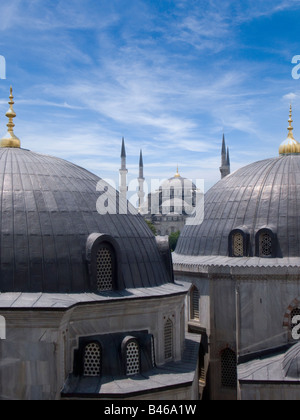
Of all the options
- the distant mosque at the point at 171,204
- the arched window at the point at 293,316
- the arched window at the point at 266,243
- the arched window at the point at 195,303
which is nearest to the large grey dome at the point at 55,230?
the arched window at the point at 195,303

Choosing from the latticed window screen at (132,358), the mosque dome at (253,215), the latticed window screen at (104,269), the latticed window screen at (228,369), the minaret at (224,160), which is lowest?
the latticed window screen at (228,369)

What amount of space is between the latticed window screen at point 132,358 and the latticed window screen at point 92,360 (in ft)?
2.90

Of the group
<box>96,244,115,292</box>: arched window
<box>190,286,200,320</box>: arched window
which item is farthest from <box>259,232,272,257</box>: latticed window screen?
<box>96,244,115,292</box>: arched window

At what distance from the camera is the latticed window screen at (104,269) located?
16.3 metres

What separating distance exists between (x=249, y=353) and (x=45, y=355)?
390 inches

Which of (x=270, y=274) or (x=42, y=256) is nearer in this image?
(x=42, y=256)

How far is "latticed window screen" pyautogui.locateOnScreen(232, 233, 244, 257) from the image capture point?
74.5 feet

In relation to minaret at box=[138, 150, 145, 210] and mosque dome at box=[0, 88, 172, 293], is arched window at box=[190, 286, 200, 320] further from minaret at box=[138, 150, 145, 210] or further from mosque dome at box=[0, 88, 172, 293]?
minaret at box=[138, 150, 145, 210]

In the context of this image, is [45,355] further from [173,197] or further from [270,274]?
[173,197]

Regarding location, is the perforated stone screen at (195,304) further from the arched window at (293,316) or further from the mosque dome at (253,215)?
the arched window at (293,316)

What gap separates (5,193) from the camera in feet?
54.2

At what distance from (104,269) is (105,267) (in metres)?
0.07
